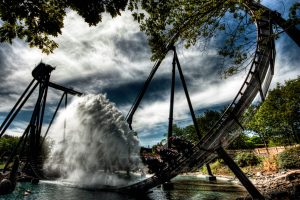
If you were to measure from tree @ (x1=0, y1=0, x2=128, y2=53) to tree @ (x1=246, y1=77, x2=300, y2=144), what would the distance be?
1516 inches

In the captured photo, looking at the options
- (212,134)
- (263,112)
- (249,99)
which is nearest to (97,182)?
(212,134)

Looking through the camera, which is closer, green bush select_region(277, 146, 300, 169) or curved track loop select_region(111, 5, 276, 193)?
curved track loop select_region(111, 5, 276, 193)

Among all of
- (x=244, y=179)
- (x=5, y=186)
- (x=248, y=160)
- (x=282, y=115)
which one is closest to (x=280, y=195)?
(x=244, y=179)

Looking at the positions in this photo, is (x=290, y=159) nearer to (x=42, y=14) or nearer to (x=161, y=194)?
(x=161, y=194)

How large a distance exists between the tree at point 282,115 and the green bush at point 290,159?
17.2m

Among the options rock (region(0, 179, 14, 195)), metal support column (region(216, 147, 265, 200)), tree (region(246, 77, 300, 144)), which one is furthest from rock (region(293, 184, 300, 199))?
tree (region(246, 77, 300, 144))

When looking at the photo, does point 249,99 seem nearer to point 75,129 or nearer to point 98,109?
point 98,109

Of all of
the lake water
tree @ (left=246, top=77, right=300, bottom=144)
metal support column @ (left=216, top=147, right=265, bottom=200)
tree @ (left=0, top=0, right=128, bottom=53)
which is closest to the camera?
tree @ (left=0, top=0, right=128, bottom=53)

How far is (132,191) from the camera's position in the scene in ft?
48.6

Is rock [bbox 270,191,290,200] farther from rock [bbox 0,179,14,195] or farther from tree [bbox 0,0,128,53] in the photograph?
rock [bbox 0,179,14,195]

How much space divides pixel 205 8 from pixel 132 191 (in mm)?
12509

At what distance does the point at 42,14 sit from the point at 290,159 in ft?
79.2

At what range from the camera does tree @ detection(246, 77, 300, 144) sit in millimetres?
38688

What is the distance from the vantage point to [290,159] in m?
20.9
